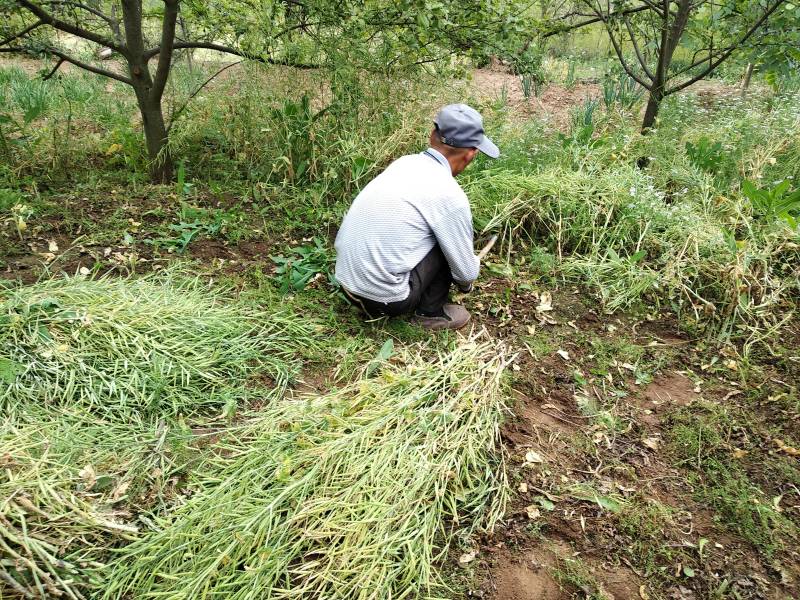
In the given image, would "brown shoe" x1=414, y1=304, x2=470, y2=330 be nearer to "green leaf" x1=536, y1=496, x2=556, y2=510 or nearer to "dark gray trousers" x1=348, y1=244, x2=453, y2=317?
"dark gray trousers" x1=348, y1=244, x2=453, y2=317

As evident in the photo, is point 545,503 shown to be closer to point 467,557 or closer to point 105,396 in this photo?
point 467,557

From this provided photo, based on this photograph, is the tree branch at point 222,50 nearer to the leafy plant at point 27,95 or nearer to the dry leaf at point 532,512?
the leafy plant at point 27,95

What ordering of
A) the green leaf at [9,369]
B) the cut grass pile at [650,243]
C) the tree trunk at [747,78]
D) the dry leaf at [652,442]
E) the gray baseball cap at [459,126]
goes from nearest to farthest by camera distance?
the green leaf at [9,369], the dry leaf at [652,442], the gray baseball cap at [459,126], the cut grass pile at [650,243], the tree trunk at [747,78]

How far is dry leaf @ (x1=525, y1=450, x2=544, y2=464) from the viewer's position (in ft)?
6.86

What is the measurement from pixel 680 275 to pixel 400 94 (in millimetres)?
2213

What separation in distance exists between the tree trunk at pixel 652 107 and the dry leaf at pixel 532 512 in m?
3.45

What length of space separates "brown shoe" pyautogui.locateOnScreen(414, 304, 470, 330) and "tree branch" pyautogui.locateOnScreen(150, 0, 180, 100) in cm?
235

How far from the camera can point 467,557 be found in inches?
68.4

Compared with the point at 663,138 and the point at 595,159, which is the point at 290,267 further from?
the point at 663,138

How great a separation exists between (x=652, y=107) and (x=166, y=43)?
12.0 feet

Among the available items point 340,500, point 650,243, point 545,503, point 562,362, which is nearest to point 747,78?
point 650,243

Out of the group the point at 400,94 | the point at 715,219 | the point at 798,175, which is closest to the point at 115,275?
the point at 400,94

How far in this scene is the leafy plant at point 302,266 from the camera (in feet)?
9.73

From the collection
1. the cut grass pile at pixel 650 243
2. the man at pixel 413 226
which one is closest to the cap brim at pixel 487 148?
the man at pixel 413 226
